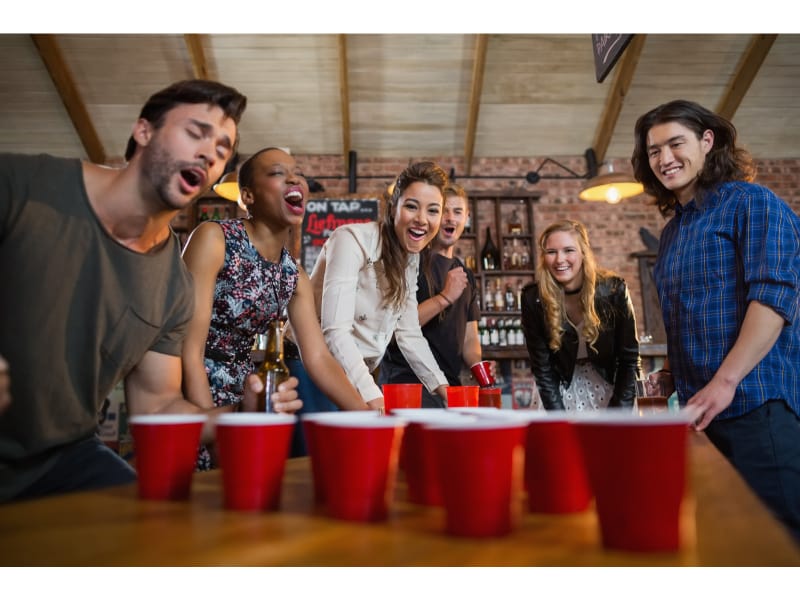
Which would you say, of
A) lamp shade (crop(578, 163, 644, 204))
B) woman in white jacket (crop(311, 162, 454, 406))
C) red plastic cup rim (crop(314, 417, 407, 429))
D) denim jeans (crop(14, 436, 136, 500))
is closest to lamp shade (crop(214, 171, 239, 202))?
woman in white jacket (crop(311, 162, 454, 406))

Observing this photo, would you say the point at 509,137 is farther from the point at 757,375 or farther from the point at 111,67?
the point at 757,375

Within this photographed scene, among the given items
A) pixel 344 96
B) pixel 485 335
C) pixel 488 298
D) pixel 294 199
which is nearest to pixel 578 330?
pixel 294 199

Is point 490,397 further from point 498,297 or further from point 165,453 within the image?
point 498,297

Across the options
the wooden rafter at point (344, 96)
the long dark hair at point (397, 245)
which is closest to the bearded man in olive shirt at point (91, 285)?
the long dark hair at point (397, 245)

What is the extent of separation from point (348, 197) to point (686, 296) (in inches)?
199

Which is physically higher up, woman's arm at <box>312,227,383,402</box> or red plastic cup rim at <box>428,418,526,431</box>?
woman's arm at <box>312,227,383,402</box>

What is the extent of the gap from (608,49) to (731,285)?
1.40 m

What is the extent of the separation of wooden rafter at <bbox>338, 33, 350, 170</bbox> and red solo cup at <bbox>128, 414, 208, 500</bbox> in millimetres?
5095

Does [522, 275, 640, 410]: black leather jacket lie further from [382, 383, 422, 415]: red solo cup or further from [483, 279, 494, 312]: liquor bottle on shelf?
[483, 279, 494, 312]: liquor bottle on shelf

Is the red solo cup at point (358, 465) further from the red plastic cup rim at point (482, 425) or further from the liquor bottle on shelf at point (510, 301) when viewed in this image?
the liquor bottle on shelf at point (510, 301)

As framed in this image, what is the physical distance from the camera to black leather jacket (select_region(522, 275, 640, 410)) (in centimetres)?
229

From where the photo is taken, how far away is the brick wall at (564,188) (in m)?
6.57

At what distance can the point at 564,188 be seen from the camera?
22.0ft

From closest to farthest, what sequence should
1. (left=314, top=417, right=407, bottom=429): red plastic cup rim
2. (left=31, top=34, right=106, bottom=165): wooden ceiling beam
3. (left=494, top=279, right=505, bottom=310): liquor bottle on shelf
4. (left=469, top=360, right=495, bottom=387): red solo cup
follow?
1. (left=314, top=417, right=407, bottom=429): red plastic cup rim
2. (left=469, top=360, right=495, bottom=387): red solo cup
3. (left=31, top=34, right=106, bottom=165): wooden ceiling beam
4. (left=494, top=279, right=505, bottom=310): liquor bottle on shelf
